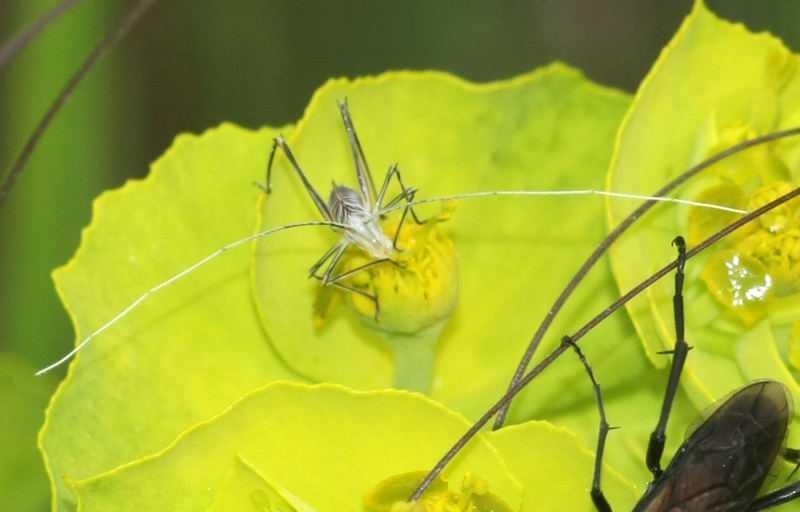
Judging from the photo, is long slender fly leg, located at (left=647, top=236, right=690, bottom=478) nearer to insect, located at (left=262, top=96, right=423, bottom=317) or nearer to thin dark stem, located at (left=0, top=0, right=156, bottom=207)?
insect, located at (left=262, top=96, right=423, bottom=317)

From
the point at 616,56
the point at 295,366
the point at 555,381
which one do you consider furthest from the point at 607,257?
the point at 616,56

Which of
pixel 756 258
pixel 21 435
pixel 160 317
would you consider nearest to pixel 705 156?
pixel 756 258

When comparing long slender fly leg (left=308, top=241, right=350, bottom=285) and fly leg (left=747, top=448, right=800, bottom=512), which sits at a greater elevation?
long slender fly leg (left=308, top=241, right=350, bottom=285)

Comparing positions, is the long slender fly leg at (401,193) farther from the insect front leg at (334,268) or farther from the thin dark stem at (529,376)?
A: the thin dark stem at (529,376)

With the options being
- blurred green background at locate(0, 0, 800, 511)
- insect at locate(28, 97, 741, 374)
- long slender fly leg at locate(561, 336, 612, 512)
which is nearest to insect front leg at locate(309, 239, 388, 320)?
insect at locate(28, 97, 741, 374)

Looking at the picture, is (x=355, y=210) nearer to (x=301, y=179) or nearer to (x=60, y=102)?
(x=301, y=179)
